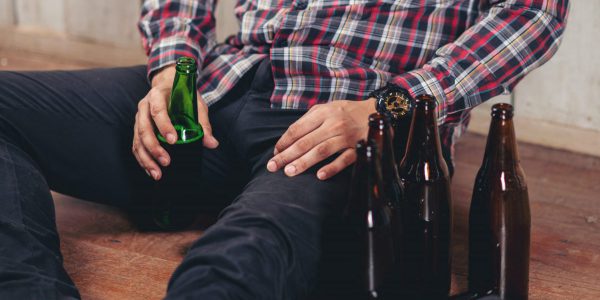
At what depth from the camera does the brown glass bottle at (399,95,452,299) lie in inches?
52.9

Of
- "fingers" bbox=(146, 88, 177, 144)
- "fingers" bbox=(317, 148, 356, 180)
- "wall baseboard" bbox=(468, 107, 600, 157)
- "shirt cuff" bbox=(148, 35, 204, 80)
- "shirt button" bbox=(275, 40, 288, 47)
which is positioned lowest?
"wall baseboard" bbox=(468, 107, 600, 157)

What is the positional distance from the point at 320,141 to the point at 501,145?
303 mm

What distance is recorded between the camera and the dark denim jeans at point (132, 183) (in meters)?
1.17

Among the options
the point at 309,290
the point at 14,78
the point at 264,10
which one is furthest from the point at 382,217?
the point at 14,78

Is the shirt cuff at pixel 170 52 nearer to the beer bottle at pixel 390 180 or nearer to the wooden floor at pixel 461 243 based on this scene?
the wooden floor at pixel 461 243

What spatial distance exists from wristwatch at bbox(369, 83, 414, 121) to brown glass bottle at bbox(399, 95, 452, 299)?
11 cm

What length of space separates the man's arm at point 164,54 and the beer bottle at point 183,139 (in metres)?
0.02

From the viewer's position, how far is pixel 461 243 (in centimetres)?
180

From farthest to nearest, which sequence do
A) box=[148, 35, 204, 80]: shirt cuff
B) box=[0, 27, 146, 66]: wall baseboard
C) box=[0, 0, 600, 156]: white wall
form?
box=[0, 27, 146, 66]: wall baseboard
box=[0, 0, 600, 156]: white wall
box=[148, 35, 204, 80]: shirt cuff

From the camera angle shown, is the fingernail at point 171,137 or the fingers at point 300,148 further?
the fingernail at point 171,137

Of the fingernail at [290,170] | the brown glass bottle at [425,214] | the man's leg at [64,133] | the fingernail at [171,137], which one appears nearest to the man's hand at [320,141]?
the fingernail at [290,170]

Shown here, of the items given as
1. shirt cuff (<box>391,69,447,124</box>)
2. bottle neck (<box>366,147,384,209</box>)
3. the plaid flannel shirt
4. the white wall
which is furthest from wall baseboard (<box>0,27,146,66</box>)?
bottle neck (<box>366,147,384,209</box>)

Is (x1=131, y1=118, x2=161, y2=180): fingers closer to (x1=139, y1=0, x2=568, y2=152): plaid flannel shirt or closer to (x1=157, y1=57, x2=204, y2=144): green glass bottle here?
(x1=157, y1=57, x2=204, y2=144): green glass bottle

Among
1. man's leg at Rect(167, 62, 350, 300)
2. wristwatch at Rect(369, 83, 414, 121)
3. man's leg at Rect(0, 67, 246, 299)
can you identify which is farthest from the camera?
man's leg at Rect(0, 67, 246, 299)
